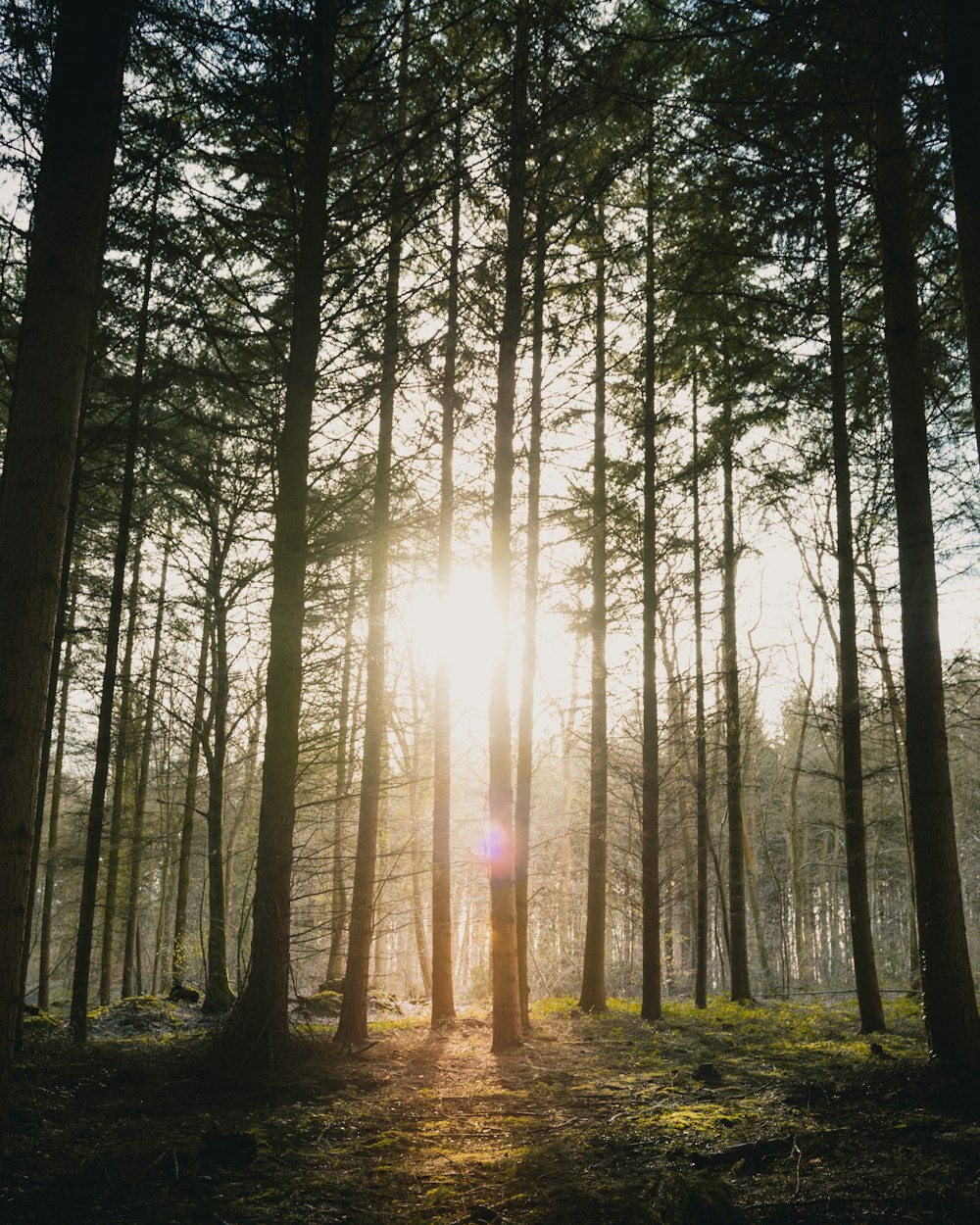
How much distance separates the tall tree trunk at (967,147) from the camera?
406 centimetres

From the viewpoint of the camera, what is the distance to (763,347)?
9492 mm

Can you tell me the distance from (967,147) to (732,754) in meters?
11.5

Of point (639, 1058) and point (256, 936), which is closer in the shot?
point (256, 936)

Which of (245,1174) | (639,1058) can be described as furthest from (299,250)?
(639,1058)

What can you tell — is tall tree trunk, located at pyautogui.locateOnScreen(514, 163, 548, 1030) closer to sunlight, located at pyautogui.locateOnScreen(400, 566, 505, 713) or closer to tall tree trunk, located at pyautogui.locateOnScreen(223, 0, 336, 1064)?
sunlight, located at pyautogui.locateOnScreen(400, 566, 505, 713)

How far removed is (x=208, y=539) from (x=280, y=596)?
8.10 m

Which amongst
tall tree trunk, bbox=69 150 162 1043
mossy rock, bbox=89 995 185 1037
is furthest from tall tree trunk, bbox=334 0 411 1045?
mossy rock, bbox=89 995 185 1037

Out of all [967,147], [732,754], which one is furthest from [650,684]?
[967,147]

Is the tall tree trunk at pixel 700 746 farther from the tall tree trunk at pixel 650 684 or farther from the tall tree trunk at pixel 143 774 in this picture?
the tall tree trunk at pixel 143 774

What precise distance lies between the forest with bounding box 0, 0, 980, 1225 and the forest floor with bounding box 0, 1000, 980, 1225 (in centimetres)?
4

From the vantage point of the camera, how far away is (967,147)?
4.13m

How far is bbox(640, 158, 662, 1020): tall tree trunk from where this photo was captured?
38.1 ft

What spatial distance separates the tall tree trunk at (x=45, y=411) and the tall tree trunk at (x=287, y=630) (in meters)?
2.79

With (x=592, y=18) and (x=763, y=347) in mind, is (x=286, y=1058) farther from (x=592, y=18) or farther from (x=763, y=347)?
(x=592, y=18)
